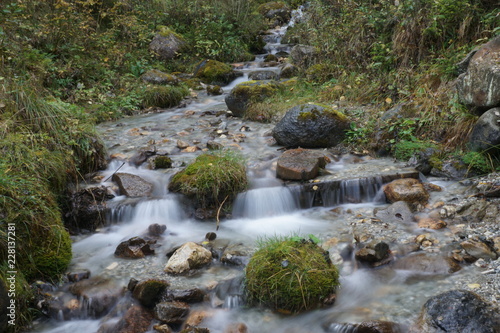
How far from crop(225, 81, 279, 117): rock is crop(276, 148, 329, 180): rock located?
3.15 meters

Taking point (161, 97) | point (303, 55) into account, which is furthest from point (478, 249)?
point (161, 97)

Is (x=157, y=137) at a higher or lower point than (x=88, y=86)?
lower

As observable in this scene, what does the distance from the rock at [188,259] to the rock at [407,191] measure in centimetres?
252

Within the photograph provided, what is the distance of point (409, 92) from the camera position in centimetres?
708

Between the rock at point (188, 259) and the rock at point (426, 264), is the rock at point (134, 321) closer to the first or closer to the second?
the rock at point (188, 259)

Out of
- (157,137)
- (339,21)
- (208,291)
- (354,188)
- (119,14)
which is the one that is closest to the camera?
(208,291)

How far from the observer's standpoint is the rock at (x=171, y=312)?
3408 mm

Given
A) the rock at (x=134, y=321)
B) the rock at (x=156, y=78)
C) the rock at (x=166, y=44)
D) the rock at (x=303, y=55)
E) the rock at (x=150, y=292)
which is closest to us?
the rock at (x=134, y=321)

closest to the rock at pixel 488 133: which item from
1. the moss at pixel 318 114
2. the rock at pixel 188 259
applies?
the moss at pixel 318 114

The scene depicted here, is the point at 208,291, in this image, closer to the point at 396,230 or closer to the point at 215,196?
the point at 215,196

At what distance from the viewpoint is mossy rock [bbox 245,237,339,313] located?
3.43m

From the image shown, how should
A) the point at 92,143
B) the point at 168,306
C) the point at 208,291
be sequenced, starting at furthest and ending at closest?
the point at 92,143 < the point at 208,291 < the point at 168,306

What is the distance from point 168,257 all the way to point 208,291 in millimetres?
767

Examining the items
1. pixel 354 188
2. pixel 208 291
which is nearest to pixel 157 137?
pixel 354 188
